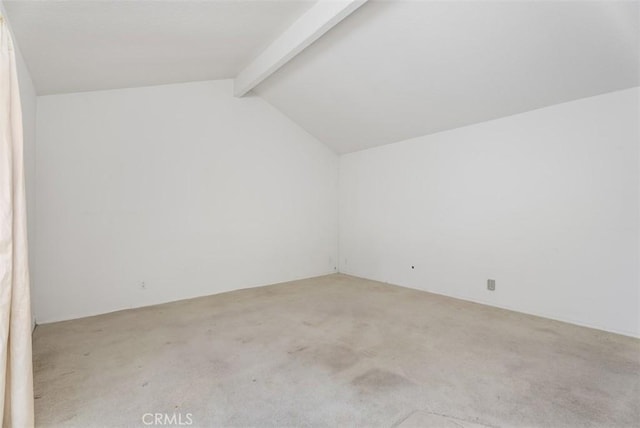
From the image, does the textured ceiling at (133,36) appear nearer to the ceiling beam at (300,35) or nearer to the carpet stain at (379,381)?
the ceiling beam at (300,35)

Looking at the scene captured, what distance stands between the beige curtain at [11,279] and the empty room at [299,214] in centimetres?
1

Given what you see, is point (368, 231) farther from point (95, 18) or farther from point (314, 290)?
point (95, 18)

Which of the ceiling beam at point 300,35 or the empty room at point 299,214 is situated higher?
the ceiling beam at point 300,35

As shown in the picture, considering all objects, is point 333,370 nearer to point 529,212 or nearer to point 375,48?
point 529,212

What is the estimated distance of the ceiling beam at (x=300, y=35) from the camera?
98.3 inches

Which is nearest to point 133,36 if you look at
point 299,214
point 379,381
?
point 379,381

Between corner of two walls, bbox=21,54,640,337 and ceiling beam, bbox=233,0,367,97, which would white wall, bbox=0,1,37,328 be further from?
ceiling beam, bbox=233,0,367,97

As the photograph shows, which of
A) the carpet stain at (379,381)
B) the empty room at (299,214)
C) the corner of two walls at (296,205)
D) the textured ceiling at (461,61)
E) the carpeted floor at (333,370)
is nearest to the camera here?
the carpeted floor at (333,370)

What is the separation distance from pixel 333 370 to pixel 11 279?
1819 mm

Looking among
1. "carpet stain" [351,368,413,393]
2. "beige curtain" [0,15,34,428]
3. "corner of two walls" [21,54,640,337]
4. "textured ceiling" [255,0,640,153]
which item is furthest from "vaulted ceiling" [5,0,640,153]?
"carpet stain" [351,368,413,393]

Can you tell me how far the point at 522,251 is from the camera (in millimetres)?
3424

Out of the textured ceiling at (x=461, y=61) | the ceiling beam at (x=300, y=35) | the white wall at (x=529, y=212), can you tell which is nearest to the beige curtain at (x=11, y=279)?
the ceiling beam at (x=300, y=35)

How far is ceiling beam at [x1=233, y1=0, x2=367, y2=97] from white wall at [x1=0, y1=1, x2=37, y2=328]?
202cm

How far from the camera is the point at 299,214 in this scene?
516cm
